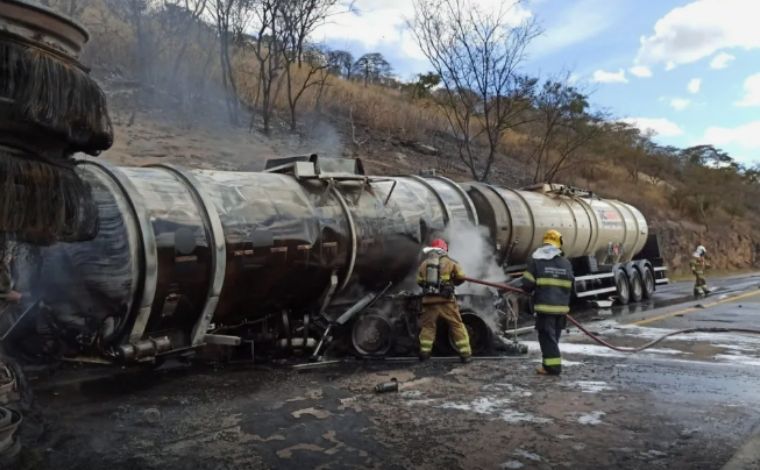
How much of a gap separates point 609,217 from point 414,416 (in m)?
10.9

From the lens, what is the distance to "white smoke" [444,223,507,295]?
962cm

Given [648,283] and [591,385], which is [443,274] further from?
[648,283]

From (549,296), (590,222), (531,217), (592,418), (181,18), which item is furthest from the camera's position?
(181,18)

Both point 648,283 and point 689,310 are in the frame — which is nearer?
point 689,310

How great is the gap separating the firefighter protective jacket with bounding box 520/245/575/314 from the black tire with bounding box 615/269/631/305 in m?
7.84

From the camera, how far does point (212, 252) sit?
6.35 meters

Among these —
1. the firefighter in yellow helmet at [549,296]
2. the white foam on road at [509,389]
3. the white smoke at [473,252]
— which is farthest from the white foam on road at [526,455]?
the white smoke at [473,252]

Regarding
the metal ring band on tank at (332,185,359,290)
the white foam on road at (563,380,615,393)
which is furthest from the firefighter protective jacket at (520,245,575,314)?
the metal ring band on tank at (332,185,359,290)

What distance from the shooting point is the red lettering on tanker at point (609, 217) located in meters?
14.7

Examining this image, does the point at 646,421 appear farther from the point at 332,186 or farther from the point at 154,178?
the point at 154,178

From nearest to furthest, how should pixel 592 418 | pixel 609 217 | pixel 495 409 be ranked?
pixel 592 418 < pixel 495 409 < pixel 609 217

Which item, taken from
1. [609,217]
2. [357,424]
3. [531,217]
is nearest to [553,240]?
[357,424]

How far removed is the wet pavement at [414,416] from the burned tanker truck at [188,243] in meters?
0.52

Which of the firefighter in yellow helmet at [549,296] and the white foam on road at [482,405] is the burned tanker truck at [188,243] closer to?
the firefighter in yellow helmet at [549,296]
